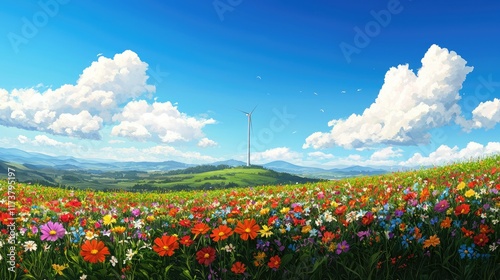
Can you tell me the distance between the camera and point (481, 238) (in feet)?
16.2

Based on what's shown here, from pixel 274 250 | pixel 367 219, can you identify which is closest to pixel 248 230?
pixel 274 250

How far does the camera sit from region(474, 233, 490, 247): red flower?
4.89 m

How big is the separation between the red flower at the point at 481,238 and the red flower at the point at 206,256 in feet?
10.5

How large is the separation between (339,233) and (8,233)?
4.62 metres

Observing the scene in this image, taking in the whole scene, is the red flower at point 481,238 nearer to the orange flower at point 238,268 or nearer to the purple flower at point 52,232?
the orange flower at point 238,268

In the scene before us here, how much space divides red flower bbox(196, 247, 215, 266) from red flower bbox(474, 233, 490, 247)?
3.21 metres

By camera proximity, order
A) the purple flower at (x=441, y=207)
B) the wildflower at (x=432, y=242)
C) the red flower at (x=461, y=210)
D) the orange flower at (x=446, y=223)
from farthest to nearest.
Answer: the purple flower at (x=441, y=207), the red flower at (x=461, y=210), the orange flower at (x=446, y=223), the wildflower at (x=432, y=242)

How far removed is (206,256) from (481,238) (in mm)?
3372

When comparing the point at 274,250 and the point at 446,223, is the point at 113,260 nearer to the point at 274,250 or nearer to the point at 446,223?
the point at 274,250

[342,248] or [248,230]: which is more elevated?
[248,230]

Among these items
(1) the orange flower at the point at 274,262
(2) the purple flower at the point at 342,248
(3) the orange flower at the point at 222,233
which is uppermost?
(3) the orange flower at the point at 222,233

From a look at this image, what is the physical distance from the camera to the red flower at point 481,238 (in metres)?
4.89

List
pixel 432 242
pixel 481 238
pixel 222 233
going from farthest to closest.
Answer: pixel 481 238, pixel 432 242, pixel 222 233

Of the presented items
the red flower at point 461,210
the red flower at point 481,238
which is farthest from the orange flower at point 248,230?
the red flower at point 461,210
